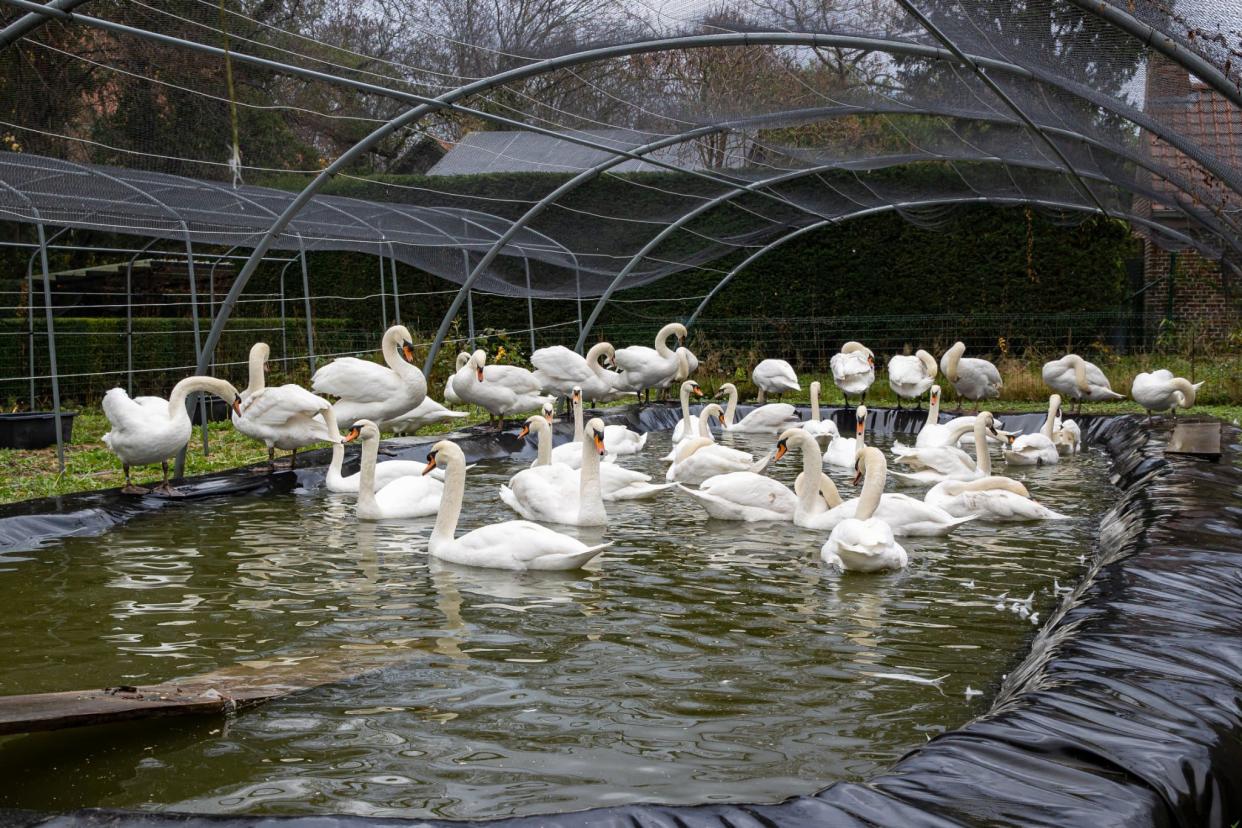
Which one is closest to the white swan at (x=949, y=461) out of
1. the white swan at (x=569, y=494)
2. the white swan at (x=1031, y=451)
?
the white swan at (x=1031, y=451)

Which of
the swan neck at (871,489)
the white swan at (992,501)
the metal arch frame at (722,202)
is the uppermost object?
the metal arch frame at (722,202)

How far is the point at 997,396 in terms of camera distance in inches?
695

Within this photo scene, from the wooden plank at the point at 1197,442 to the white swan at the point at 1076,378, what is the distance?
539 cm

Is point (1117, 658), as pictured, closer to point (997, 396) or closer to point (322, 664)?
point (322, 664)

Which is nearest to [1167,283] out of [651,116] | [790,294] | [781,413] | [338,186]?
[790,294]

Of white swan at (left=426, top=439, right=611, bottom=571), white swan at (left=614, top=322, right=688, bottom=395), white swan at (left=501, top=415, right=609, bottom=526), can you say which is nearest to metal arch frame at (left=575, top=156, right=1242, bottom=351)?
white swan at (left=614, top=322, right=688, bottom=395)

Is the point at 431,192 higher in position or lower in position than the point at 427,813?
higher

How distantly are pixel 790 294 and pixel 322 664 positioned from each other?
1943 cm

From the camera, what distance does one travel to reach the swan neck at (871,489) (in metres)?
7.02

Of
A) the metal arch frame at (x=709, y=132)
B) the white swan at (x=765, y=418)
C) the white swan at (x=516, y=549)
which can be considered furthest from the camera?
the white swan at (x=765, y=418)

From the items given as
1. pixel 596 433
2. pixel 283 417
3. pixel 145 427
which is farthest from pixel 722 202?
pixel 145 427

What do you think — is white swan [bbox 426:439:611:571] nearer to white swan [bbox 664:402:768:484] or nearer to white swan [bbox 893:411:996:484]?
white swan [bbox 664:402:768:484]

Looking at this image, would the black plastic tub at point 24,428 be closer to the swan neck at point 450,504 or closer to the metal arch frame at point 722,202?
the metal arch frame at point 722,202

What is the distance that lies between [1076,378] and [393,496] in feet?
32.6
